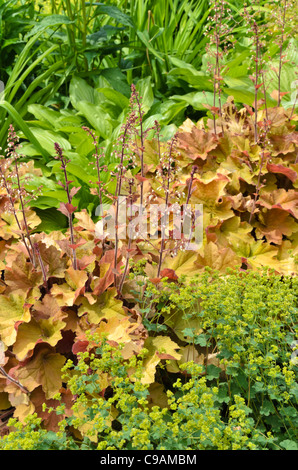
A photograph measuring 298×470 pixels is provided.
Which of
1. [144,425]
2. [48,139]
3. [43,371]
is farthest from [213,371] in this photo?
[48,139]

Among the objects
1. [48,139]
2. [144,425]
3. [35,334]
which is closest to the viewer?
[144,425]

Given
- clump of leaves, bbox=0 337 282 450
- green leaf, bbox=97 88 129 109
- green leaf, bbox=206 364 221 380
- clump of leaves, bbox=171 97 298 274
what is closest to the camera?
clump of leaves, bbox=0 337 282 450

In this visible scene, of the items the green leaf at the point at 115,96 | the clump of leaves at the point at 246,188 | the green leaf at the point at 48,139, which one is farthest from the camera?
the green leaf at the point at 115,96

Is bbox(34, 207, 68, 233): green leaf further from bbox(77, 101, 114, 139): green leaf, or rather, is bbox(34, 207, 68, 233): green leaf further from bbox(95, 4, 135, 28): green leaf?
bbox(95, 4, 135, 28): green leaf

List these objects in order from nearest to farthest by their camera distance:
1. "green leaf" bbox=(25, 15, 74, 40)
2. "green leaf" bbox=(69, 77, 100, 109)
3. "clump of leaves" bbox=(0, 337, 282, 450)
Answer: "clump of leaves" bbox=(0, 337, 282, 450), "green leaf" bbox=(25, 15, 74, 40), "green leaf" bbox=(69, 77, 100, 109)

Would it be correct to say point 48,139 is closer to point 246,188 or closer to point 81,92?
point 81,92

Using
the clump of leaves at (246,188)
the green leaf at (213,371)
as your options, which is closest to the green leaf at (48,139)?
the clump of leaves at (246,188)

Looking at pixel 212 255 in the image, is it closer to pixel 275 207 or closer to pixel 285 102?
pixel 275 207

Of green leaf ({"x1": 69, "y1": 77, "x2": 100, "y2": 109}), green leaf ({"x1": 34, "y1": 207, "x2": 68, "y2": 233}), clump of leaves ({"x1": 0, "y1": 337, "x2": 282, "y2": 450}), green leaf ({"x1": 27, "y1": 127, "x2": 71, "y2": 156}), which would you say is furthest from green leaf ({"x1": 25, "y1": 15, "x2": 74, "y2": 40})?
clump of leaves ({"x1": 0, "y1": 337, "x2": 282, "y2": 450})

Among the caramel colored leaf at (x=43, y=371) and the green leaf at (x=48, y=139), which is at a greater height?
the green leaf at (x=48, y=139)

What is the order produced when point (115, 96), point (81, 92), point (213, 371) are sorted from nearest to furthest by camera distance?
point (213, 371), point (115, 96), point (81, 92)

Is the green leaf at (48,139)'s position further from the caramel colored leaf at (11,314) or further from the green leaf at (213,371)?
the green leaf at (213,371)

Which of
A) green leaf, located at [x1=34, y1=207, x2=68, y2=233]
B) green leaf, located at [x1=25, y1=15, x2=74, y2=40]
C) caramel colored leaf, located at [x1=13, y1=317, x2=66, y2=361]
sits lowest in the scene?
green leaf, located at [x1=34, y1=207, x2=68, y2=233]

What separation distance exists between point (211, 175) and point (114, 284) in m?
1.00
